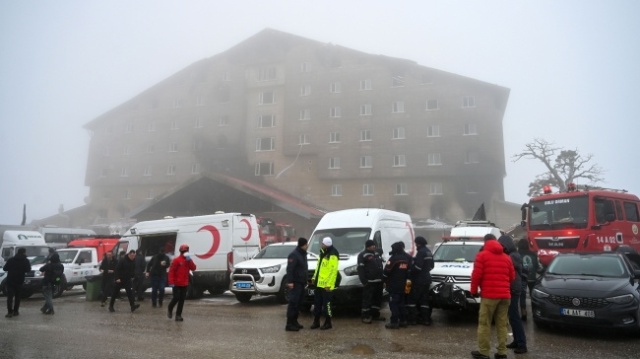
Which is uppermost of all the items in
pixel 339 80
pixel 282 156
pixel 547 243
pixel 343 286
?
pixel 339 80

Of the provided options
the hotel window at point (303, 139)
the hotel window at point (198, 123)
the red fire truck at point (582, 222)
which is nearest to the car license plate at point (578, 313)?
the red fire truck at point (582, 222)

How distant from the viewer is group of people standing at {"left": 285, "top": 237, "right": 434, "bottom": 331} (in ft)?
28.9

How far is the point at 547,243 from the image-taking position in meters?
13.1

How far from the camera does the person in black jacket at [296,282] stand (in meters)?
8.66

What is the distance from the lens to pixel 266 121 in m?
45.0

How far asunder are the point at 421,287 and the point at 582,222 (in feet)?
20.9

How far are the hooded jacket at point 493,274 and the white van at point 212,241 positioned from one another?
9419 mm

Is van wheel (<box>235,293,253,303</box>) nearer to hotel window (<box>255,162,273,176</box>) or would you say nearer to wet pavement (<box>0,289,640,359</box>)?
wet pavement (<box>0,289,640,359</box>)

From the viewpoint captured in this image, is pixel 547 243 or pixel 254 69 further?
pixel 254 69

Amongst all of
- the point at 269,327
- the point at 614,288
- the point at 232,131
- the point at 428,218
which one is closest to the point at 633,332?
the point at 614,288

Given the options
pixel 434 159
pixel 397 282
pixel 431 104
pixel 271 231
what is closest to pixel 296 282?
pixel 397 282

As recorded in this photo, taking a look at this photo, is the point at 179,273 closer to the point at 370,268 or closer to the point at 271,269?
the point at 271,269

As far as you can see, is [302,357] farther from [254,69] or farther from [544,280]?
[254,69]

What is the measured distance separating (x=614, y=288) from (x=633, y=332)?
1.17 m
